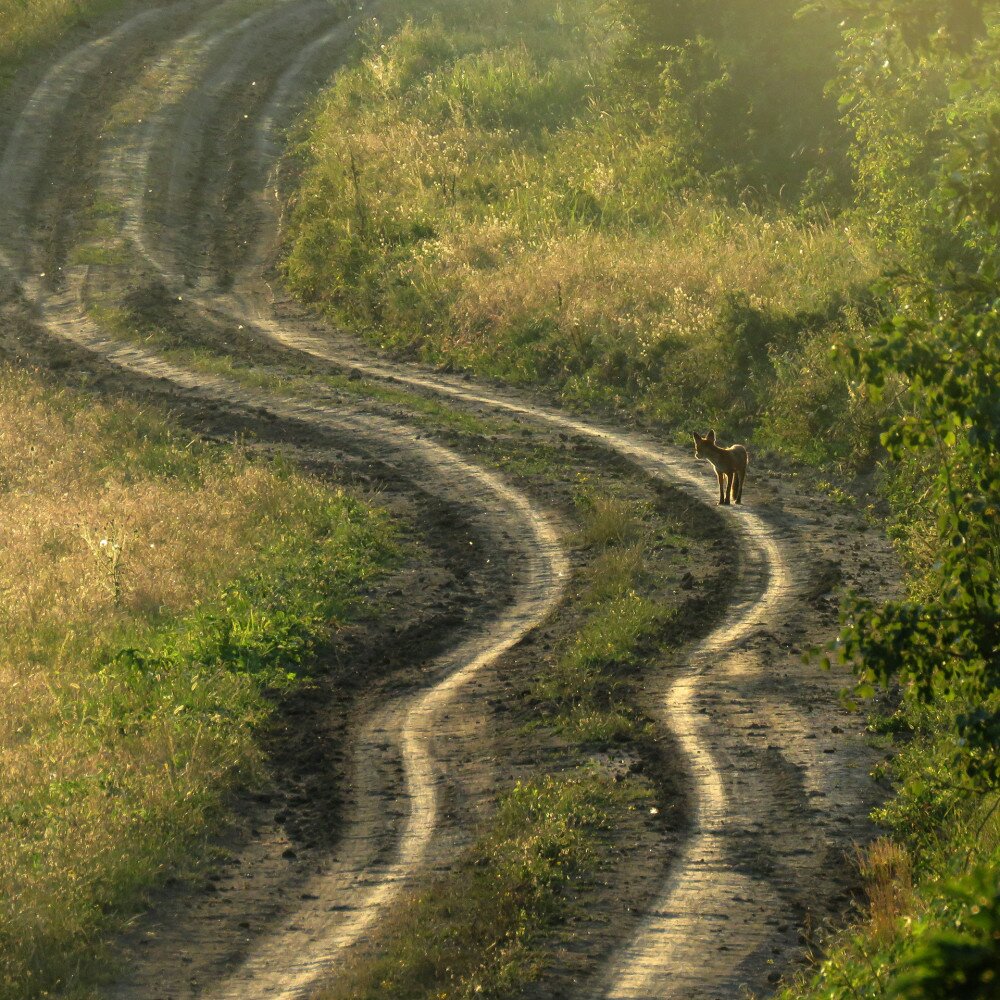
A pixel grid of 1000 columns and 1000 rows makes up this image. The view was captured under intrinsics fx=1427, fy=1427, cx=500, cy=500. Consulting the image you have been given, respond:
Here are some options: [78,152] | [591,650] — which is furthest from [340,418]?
[78,152]

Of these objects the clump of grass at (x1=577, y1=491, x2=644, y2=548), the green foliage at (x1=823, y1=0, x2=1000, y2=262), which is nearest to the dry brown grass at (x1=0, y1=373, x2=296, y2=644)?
the clump of grass at (x1=577, y1=491, x2=644, y2=548)

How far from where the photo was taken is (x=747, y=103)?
31172mm

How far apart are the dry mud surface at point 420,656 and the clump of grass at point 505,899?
1.09 ft

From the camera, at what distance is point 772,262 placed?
25594 millimetres

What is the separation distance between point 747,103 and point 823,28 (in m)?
3.20

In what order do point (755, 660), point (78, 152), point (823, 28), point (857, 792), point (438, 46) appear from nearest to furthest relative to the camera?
1. point (857, 792)
2. point (755, 660)
3. point (823, 28)
4. point (78, 152)
5. point (438, 46)

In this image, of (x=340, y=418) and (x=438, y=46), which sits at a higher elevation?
(x=438, y=46)

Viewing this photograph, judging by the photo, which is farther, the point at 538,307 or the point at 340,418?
the point at 538,307

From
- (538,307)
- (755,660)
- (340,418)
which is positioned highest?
(538,307)

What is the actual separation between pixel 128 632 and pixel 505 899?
7.13 metres

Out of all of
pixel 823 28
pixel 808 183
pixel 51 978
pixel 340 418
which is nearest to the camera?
pixel 51 978

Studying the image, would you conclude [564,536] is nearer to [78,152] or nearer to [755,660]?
[755,660]

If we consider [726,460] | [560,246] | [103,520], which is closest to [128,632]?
[103,520]

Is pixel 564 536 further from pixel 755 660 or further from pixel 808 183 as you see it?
pixel 808 183
